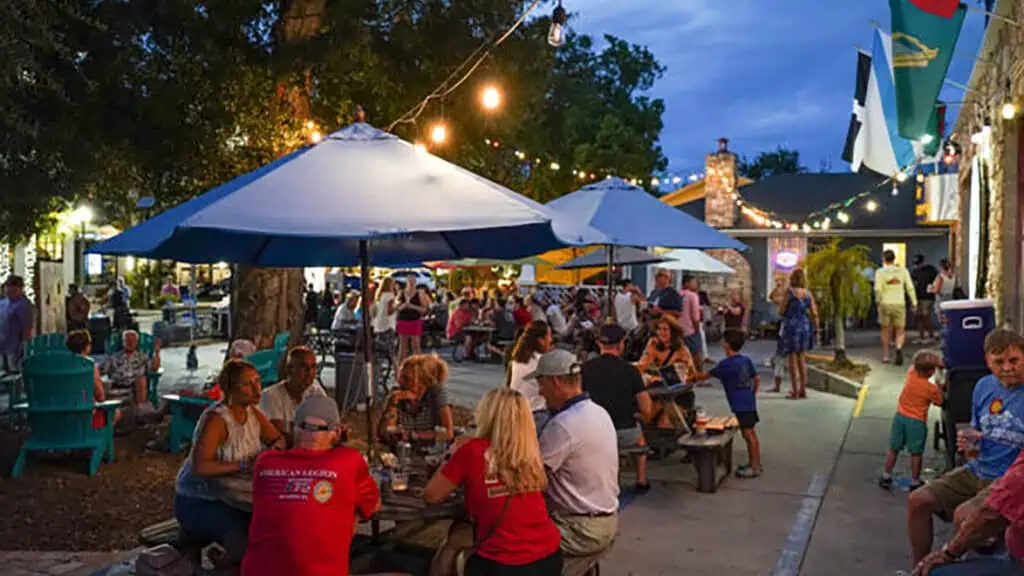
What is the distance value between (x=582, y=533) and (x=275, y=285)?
6614 millimetres

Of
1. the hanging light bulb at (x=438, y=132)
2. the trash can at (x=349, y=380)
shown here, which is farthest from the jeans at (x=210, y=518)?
the hanging light bulb at (x=438, y=132)

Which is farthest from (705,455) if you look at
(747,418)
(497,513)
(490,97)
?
(490,97)

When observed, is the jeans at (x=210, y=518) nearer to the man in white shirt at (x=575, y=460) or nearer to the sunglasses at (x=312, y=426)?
the sunglasses at (x=312, y=426)

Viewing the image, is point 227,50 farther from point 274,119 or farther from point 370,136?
point 370,136

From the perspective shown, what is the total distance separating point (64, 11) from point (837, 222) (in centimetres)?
1898

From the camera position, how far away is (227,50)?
940 cm

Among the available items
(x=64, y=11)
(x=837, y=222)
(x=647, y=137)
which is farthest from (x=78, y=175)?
(x=647, y=137)

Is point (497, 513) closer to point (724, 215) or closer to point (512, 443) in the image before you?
point (512, 443)

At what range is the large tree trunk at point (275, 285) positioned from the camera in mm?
9922

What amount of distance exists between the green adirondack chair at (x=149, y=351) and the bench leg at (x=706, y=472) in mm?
5840

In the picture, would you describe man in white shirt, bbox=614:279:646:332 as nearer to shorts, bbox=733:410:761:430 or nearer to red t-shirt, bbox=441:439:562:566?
shorts, bbox=733:410:761:430

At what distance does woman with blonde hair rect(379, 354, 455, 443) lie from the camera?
604cm

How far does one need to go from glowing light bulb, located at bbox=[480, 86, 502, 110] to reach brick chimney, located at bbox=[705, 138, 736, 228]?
12886 mm

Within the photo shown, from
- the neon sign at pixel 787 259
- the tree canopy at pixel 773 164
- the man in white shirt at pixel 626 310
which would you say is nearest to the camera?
the man in white shirt at pixel 626 310
